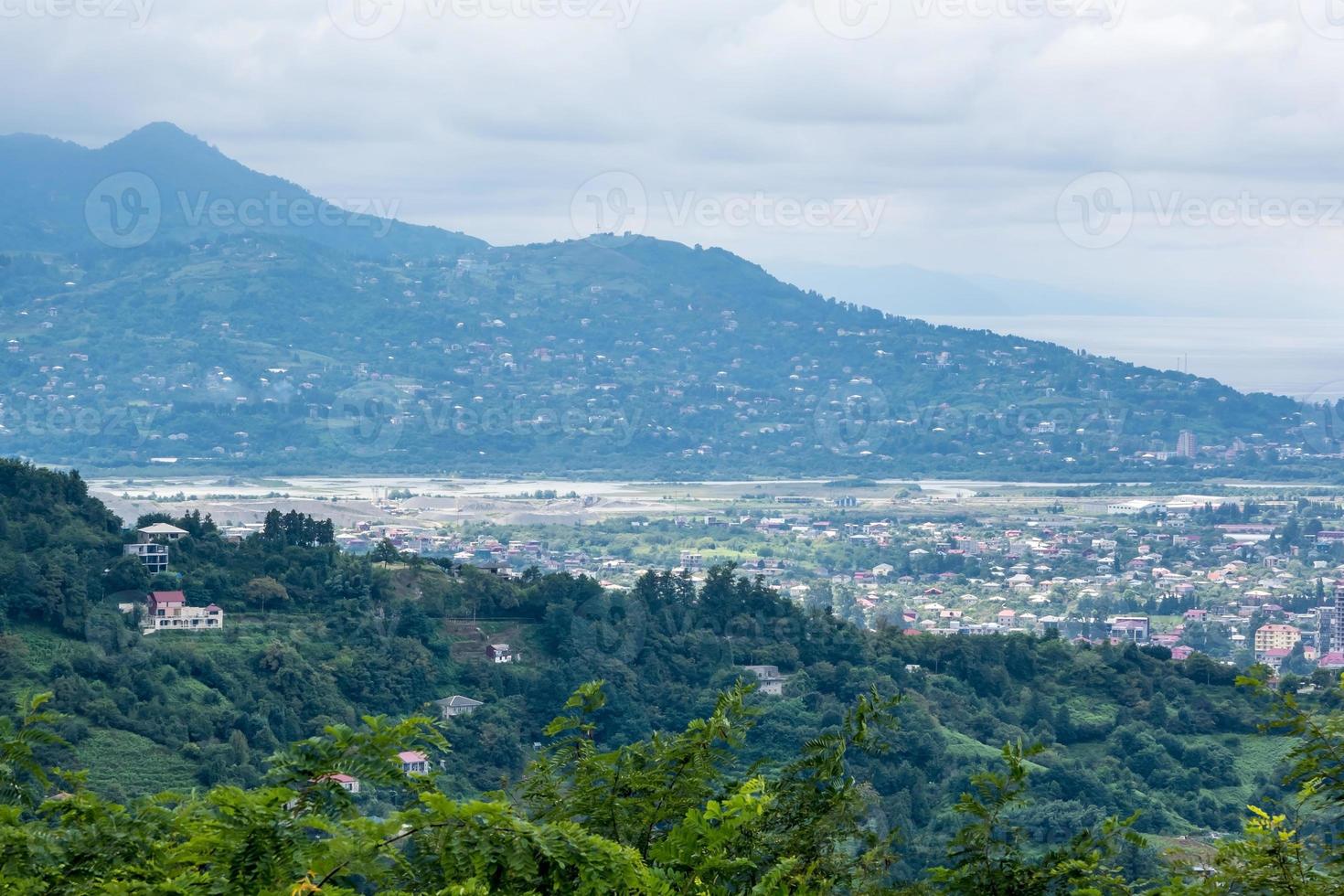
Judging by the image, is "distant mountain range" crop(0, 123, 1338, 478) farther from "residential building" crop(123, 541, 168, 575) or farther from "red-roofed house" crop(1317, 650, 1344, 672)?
"residential building" crop(123, 541, 168, 575)

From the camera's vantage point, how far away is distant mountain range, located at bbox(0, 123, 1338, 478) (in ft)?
195

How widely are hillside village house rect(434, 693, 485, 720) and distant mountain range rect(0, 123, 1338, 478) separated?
122 ft

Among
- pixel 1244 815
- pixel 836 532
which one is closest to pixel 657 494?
pixel 836 532

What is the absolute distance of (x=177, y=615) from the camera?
1927 cm

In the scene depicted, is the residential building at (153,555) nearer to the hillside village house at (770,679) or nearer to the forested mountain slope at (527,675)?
the forested mountain slope at (527,675)

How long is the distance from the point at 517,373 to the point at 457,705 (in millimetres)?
50498

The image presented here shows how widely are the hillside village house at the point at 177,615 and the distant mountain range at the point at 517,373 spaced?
35.2 metres

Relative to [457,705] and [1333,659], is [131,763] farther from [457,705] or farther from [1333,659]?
[1333,659]

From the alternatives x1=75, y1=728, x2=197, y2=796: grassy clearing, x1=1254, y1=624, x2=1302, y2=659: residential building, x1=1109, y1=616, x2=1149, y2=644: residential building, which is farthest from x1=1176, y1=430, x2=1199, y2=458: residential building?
x1=75, y1=728, x2=197, y2=796: grassy clearing

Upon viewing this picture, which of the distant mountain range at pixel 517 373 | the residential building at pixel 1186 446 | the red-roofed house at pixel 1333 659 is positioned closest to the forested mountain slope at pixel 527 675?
the red-roofed house at pixel 1333 659

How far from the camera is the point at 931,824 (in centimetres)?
1484

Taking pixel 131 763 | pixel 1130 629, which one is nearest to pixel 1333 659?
pixel 1130 629

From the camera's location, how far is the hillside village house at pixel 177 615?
753 inches

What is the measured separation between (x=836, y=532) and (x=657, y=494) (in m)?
8.93
